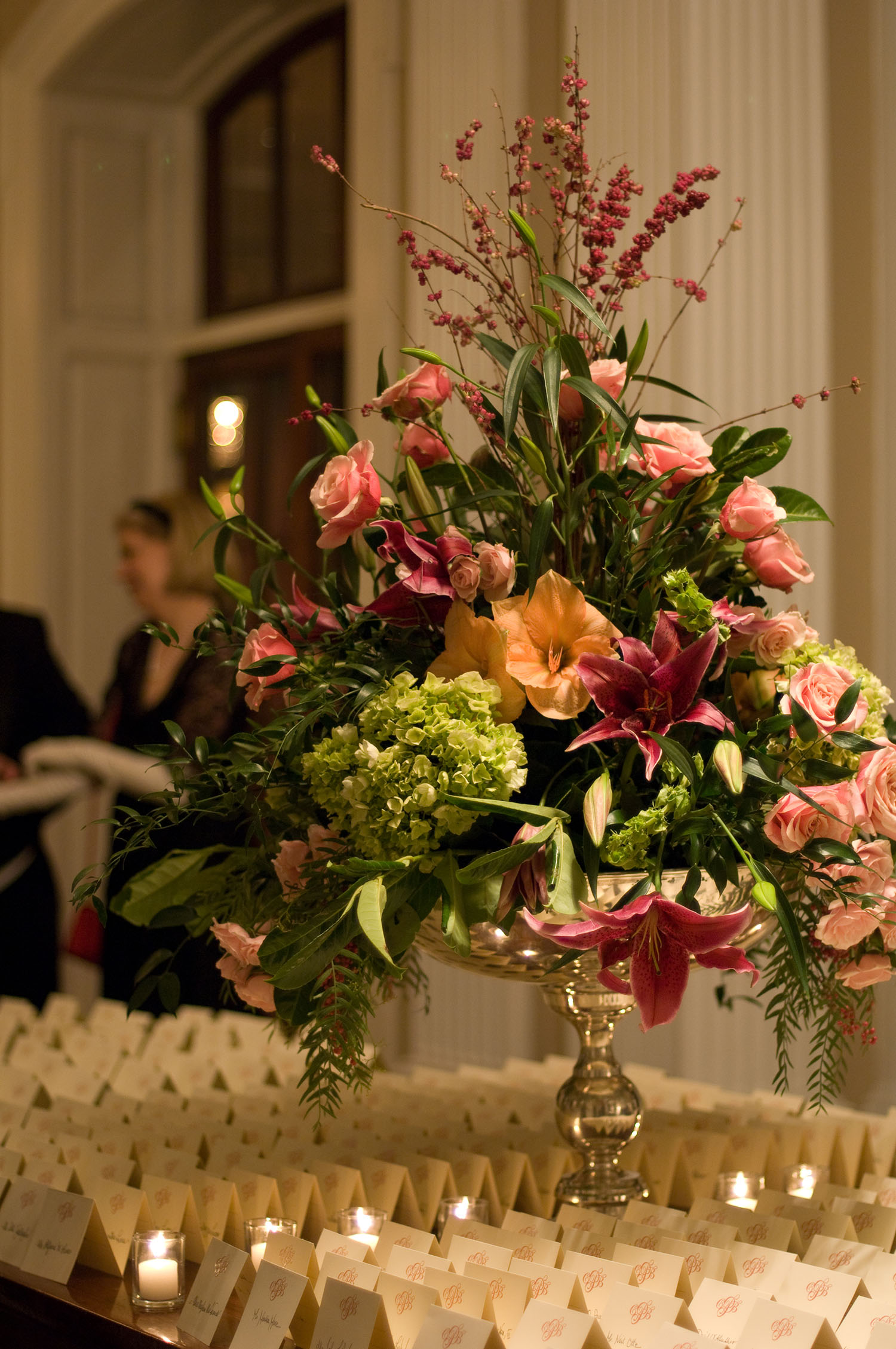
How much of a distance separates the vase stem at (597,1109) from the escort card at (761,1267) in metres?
0.20

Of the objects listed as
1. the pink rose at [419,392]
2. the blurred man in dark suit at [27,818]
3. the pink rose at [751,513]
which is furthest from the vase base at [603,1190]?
the blurred man in dark suit at [27,818]

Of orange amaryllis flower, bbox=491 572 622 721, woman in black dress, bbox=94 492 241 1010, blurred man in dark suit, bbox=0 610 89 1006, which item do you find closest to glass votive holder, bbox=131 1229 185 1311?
orange amaryllis flower, bbox=491 572 622 721

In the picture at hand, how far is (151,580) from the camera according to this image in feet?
10.1

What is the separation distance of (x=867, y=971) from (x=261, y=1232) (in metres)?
0.49

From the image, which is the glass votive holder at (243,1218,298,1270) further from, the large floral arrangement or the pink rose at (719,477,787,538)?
the pink rose at (719,477,787,538)

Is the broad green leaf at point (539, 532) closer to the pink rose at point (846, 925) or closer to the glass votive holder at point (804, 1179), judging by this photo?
the pink rose at point (846, 925)

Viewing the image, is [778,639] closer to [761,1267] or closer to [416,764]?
[416,764]

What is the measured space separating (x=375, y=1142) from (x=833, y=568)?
1.43 meters

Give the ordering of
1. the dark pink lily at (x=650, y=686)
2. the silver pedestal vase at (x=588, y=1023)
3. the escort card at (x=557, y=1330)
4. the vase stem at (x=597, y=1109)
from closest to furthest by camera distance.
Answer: the escort card at (x=557, y=1330) → the dark pink lily at (x=650, y=686) → the silver pedestal vase at (x=588, y=1023) → the vase stem at (x=597, y=1109)

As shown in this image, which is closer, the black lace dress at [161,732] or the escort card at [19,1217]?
the escort card at [19,1217]

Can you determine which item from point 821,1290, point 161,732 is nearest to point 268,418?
point 161,732

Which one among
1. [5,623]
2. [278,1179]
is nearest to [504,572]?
[278,1179]

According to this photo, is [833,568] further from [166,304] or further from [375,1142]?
[166,304]

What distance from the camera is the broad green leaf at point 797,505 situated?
114 cm
